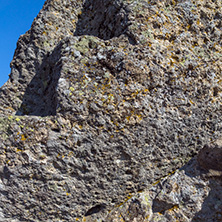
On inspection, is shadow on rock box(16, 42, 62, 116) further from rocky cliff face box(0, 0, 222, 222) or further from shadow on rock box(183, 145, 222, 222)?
shadow on rock box(183, 145, 222, 222)

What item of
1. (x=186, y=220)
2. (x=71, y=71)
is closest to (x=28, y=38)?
(x=71, y=71)

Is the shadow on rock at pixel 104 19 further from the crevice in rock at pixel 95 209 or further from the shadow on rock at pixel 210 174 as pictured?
the crevice in rock at pixel 95 209

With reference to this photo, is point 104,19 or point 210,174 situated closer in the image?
point 210,174

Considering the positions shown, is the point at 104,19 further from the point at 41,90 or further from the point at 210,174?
the point at 210,174

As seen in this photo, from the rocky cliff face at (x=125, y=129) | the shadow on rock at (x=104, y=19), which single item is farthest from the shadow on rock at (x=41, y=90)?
the shadow on rock at (x=104, y=19)

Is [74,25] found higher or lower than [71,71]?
higher

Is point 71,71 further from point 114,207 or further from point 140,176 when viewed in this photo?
point 114,207

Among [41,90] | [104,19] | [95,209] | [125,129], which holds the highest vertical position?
[104,19]

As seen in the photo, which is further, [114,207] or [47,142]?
[114,207]

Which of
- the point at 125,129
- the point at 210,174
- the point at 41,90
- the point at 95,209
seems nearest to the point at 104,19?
the point at 41,90

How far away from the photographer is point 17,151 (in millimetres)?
5176

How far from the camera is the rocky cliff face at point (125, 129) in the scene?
5273 millimetres

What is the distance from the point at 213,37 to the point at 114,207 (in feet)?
20.9

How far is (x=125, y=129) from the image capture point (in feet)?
18.9
